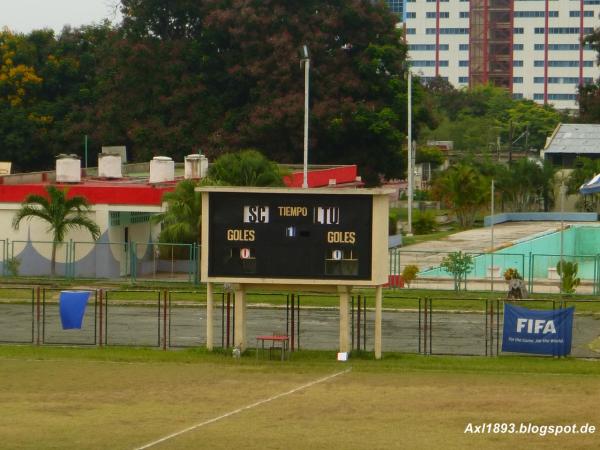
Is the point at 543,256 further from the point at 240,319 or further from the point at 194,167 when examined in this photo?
the point at 240,319

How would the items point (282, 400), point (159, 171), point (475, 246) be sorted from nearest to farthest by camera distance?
point (282, 400), point (159, 171), point (475, 246)

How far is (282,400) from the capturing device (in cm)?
2767

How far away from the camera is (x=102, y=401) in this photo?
1086 inches

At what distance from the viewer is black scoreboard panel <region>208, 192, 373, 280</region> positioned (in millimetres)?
33500

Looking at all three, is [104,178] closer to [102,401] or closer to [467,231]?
[467,231]

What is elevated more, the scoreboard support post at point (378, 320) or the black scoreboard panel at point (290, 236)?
the black scoreboard panel at point (290, 236)

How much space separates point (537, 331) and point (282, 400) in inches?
384

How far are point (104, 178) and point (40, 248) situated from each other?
785cm

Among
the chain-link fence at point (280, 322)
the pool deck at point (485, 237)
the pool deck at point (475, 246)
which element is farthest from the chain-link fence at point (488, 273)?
the pool deck at point (485, 237)

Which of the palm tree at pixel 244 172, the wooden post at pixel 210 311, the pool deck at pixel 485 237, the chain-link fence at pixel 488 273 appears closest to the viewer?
the wooden post at pixel 210 311

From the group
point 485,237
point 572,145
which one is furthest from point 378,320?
point 572,145

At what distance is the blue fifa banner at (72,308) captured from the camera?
37.9 metres

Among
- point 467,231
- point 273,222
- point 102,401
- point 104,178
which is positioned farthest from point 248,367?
point 467,231

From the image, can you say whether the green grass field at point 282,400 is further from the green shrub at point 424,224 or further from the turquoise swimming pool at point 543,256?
the green shrub at point 424,224
